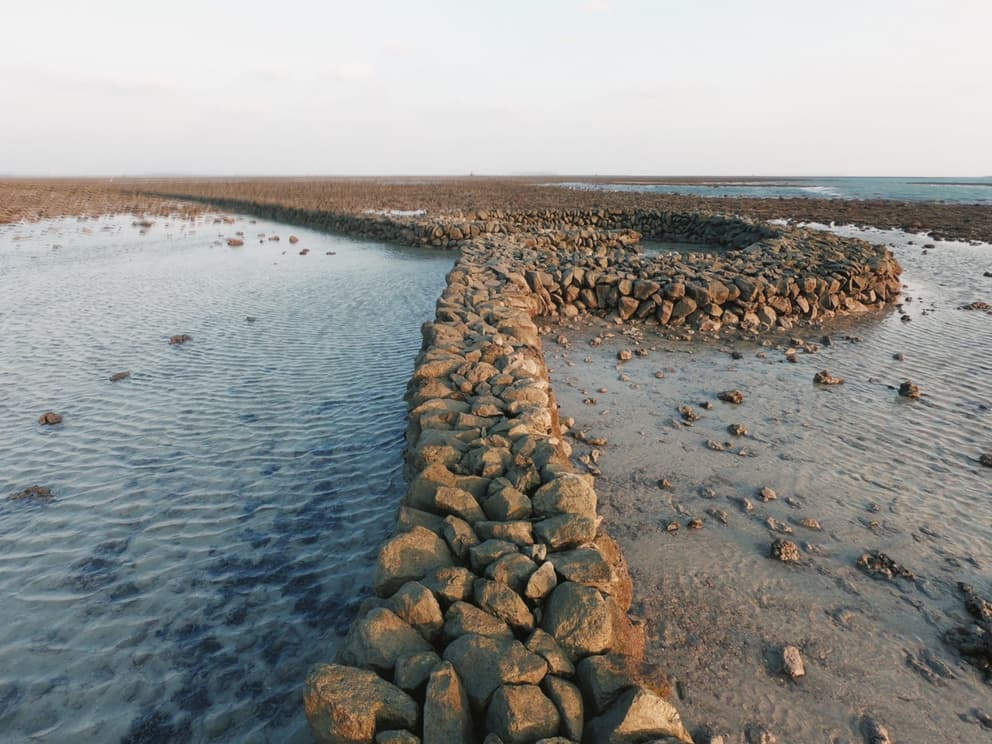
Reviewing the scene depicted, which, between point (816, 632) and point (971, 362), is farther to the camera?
Result: point (971, 362)

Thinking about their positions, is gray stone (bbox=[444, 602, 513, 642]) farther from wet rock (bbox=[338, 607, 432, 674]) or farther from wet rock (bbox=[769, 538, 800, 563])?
wet rock (bbox=[769, 538, 800, 563])

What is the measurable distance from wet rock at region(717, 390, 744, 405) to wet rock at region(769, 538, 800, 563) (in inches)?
165

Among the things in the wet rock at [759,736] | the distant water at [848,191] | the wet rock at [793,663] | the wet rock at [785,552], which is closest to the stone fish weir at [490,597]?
the wet rock at [759,736]

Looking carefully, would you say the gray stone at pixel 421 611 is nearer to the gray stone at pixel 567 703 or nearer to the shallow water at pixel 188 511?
the gray stone at pixel 567 703

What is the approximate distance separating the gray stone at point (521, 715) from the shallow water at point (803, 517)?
1.60 metres

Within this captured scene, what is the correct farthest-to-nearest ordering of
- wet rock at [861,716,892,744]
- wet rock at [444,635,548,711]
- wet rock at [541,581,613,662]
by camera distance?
1. wet rock at [861,716,892,744]
2. wet rock at [541,581,613,662]
3. wet rock at [444,635,548,711]

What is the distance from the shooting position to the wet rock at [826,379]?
33.9ft

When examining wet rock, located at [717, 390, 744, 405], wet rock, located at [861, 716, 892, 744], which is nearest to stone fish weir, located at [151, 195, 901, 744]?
wet rock, located at [861, 716, 892, 744]

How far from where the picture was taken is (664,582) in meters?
5.38

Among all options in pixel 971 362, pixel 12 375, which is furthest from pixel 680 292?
pixel 12 375

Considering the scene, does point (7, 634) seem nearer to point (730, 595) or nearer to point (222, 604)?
point (222, 604)

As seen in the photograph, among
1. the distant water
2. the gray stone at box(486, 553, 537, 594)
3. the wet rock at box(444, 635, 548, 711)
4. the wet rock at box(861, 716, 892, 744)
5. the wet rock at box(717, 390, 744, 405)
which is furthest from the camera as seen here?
the distant water

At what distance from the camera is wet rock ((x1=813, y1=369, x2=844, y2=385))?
33.9 feet

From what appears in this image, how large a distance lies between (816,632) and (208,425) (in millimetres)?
9405
